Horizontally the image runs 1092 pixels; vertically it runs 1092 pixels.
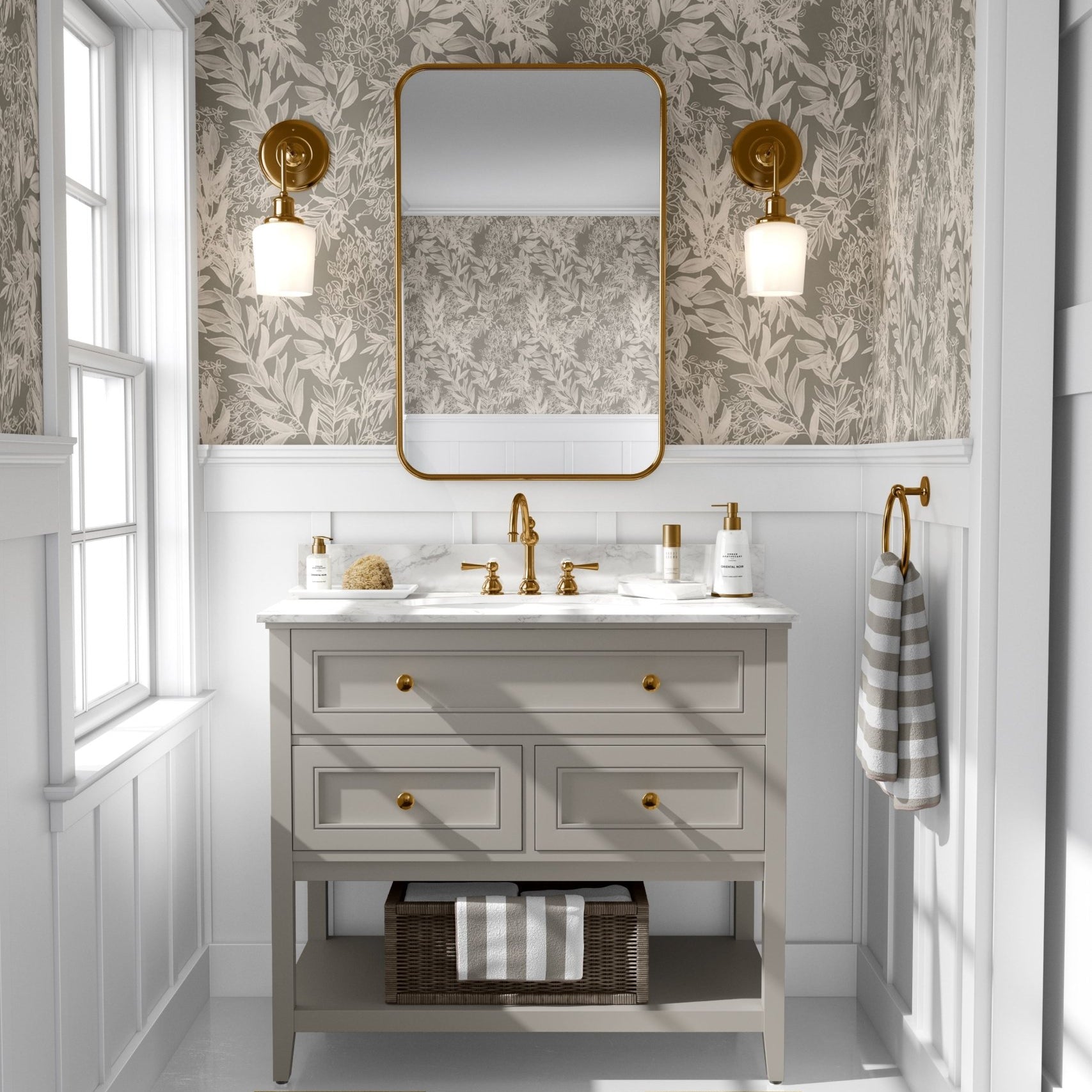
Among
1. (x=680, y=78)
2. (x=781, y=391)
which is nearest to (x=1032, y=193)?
(x=781, y=391)

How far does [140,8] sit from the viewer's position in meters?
2.33

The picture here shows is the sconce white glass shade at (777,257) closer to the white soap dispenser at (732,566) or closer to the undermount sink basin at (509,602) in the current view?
the white soap dispenser at (732,566)

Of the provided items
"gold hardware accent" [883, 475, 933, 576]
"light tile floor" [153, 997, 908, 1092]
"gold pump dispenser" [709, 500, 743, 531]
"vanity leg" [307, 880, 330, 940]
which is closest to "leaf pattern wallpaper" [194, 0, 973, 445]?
"gold pump dispenser" [709, 500, 743, 531]

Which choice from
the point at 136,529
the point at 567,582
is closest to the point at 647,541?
the point at 567,582

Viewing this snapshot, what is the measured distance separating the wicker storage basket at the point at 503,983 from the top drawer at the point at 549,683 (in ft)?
1.32

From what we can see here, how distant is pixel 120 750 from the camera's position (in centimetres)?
206

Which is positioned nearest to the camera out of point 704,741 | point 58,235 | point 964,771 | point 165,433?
point 58,235

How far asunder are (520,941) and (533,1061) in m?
0.35

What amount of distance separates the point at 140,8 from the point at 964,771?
7.46 feet

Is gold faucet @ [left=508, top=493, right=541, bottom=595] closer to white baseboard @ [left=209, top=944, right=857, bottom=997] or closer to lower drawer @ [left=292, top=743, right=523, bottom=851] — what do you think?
lower drawer @ [left=292, top=743, right=523, bottom=851]

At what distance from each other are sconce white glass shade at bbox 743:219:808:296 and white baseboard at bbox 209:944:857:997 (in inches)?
62.3

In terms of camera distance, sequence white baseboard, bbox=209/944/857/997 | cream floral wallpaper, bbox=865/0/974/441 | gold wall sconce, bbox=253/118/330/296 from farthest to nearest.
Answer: white baseboard, bbox=209/944/857/997
gold wall sconce, bbox=253/118/330/296
cream floral wallpaper, bbox=865/0/974/441

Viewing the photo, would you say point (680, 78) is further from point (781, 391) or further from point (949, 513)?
point (949, 513)

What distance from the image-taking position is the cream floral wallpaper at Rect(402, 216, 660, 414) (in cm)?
253
